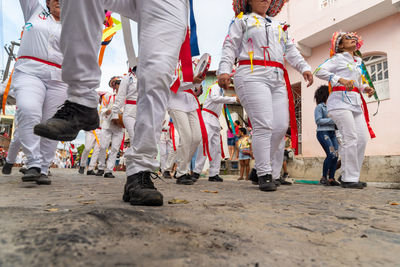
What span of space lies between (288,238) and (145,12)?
141cm

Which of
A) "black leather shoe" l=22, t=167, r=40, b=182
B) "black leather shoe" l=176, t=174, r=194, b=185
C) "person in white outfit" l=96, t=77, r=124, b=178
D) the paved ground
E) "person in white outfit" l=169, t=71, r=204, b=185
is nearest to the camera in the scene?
the paved ground

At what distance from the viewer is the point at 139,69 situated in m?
1.74

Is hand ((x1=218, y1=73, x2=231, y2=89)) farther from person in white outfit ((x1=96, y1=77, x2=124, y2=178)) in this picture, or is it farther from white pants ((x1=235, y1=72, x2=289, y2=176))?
person in white outfit ((x1=96, y1=77, x2=124, y2=178))

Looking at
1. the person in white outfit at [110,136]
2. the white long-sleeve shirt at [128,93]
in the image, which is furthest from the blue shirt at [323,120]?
the person in white outfit at [110,136]

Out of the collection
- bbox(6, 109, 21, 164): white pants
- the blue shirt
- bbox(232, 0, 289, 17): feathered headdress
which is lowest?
bbox(6, 109, 21, 164): white pants

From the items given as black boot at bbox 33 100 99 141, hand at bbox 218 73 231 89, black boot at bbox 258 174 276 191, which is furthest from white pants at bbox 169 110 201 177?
black boot at bbox 33 100 99 141

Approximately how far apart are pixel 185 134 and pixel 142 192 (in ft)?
9.46

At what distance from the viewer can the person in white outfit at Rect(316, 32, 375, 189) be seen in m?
3.92

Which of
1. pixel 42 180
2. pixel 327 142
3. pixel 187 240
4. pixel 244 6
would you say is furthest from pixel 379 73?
pixel 187 240

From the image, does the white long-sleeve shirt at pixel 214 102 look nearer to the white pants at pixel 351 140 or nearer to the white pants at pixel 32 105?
the white pants at pixel 351 140

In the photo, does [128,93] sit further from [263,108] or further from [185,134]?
[263,108]

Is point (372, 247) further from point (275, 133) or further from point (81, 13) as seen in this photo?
point (275, 133)

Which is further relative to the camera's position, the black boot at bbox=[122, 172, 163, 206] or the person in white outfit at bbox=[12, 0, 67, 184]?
the person in white outfit at bbox=[12, 0, 67, 184]

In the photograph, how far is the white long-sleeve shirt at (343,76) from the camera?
4.00m
